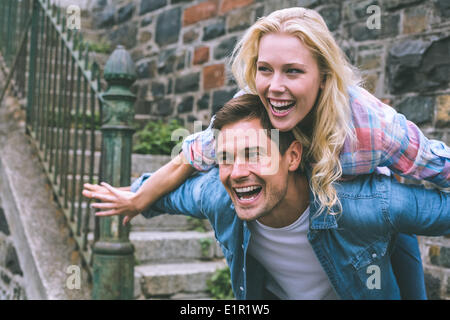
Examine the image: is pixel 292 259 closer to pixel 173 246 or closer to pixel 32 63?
pixel 173 246

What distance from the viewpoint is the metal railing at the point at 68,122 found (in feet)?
9.41

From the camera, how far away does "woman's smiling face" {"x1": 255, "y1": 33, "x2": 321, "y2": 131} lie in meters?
1.75

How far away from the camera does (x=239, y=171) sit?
180cm

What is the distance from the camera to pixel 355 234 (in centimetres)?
195

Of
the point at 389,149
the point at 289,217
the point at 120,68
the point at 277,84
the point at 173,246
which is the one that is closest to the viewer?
the point at 277,84

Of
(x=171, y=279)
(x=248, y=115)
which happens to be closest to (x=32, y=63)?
(x=171, y=279)

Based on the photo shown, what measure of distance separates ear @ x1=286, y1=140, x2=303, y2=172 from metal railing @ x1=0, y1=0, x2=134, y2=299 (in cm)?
127

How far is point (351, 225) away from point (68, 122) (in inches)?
96.0

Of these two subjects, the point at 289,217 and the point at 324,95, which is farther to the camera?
the point at 289,217

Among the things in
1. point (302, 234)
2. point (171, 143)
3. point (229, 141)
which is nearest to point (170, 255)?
point (171, 143)

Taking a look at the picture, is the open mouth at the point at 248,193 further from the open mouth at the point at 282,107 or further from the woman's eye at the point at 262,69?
the woman's eye at the point at 262,69

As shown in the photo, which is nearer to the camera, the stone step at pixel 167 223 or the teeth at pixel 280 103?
the teeth at pixel 280 103

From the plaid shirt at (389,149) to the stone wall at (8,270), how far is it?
264 centimetres

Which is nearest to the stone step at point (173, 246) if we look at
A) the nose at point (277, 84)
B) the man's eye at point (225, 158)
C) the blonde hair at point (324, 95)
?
the man's eye at point (225, 158)
